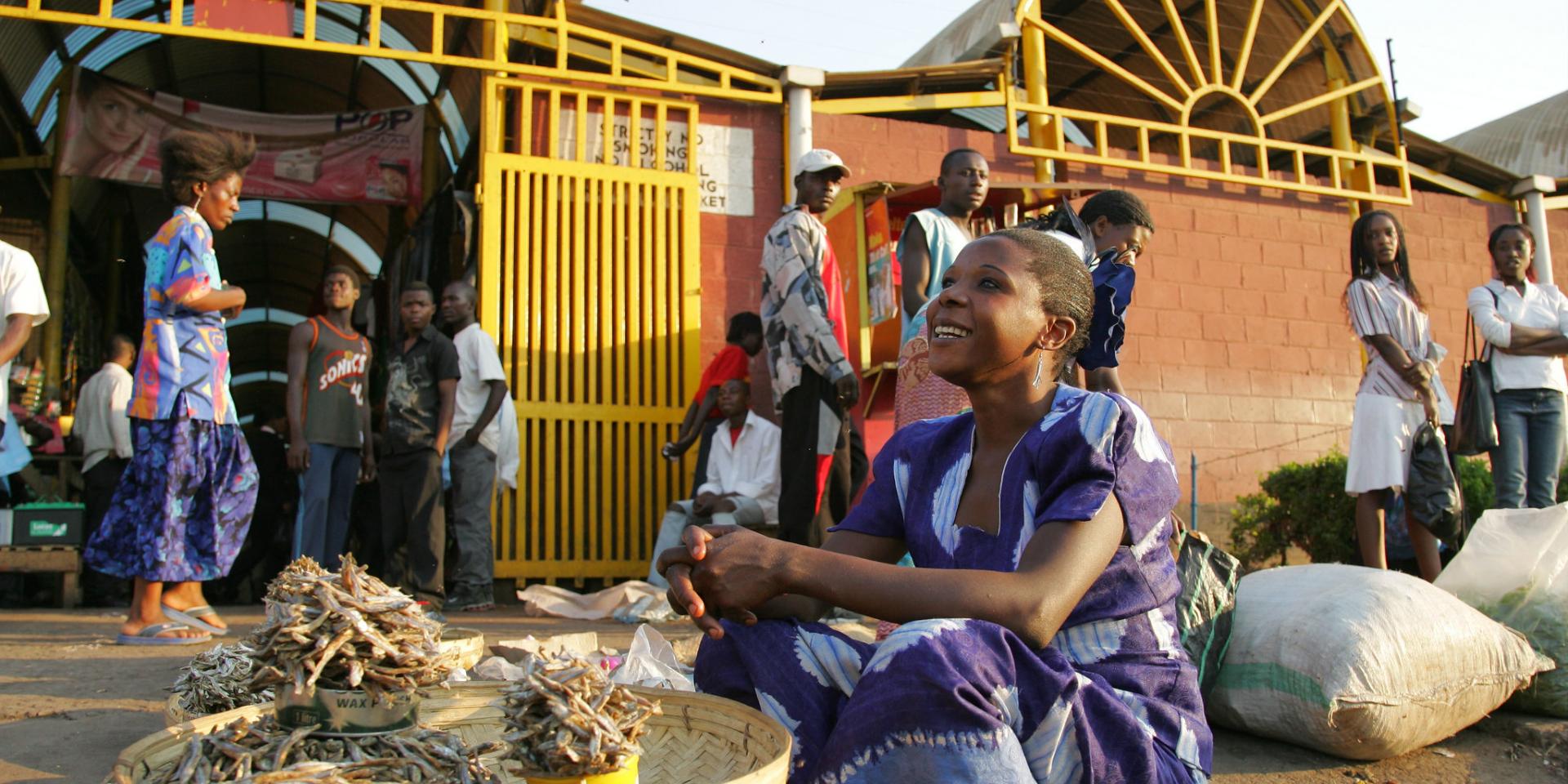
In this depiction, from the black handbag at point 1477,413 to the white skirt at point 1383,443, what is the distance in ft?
1.60

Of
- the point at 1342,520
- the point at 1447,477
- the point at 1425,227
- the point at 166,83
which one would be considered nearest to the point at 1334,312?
the point at 1425,227

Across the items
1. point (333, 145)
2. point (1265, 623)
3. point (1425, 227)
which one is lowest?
point (1265, 623)

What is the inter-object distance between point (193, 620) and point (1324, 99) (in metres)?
8.39

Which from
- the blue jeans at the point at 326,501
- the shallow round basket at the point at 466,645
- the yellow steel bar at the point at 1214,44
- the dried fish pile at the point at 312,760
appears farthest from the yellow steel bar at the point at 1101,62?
the dried fish pile at the point at 312,760

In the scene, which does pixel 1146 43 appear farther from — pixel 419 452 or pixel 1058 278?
pixel 1058 278

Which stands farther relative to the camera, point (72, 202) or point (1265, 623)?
point (72, 202)

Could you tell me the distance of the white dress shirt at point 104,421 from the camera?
610cm

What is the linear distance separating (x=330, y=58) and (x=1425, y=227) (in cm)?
899

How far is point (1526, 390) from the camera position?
5051 millimetres

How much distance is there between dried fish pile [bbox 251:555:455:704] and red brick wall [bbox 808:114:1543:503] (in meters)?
6.40

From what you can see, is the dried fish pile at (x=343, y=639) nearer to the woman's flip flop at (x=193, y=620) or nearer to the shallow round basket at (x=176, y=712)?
the shallow round basket at (x=176, y=712)

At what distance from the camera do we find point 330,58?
966cm

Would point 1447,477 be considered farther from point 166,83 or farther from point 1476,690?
point 166,83

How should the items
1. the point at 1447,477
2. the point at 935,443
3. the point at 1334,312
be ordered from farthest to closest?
the point at 1334,312, the point at 1447,477, the point at 935,443
